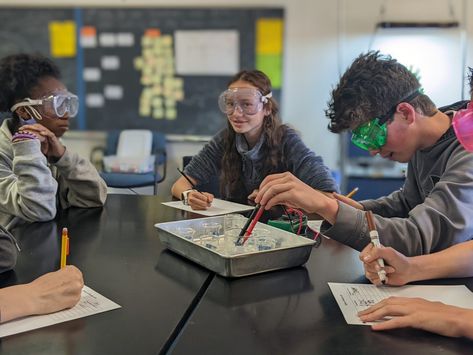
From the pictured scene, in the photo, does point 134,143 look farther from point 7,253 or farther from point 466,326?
point 466,326

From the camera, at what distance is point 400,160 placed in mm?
1654

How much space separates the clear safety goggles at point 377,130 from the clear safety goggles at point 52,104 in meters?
1.22

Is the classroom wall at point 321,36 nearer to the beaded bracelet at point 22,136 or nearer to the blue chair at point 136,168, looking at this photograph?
the blue chair at point 136,168

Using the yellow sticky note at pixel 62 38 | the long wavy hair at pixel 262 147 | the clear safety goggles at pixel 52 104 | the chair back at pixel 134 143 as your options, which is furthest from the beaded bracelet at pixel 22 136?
the yellow sticky note at pixel 62 38

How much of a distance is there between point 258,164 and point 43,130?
1077 mm

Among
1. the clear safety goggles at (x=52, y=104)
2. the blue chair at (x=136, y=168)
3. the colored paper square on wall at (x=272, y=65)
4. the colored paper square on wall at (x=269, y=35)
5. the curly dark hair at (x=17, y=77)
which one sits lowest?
the blue chair at (x=136, y=168)

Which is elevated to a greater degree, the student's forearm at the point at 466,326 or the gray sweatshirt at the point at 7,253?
the gray sweatshirt at the point at 7,253

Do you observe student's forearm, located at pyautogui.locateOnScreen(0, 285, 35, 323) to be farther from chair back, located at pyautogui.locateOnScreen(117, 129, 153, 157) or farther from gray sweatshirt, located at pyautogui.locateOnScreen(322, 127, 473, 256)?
chair back, located at pyautogui.locateOnScreen(117, 129, 153, 157)

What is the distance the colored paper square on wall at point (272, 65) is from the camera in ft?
15.2

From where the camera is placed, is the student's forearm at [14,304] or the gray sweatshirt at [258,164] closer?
the student's forearm at [14,304]

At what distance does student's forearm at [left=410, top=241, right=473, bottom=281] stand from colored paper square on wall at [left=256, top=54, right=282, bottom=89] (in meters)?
3.51

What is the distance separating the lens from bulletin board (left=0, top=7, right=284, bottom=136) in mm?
4688

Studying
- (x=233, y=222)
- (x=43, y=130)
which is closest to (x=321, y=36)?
(x=43, y=130)

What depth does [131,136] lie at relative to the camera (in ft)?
15.7
